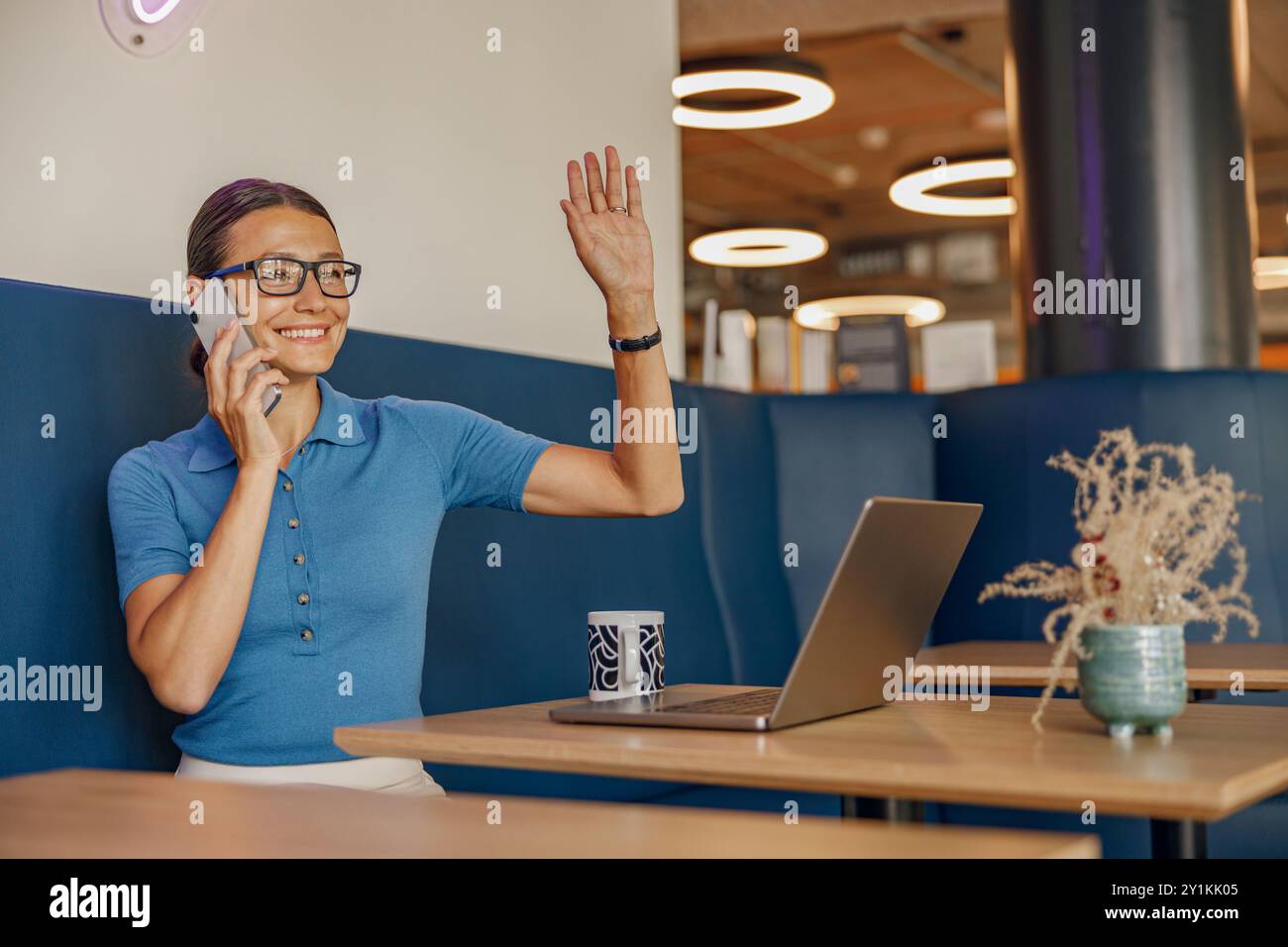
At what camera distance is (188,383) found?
6.84ft

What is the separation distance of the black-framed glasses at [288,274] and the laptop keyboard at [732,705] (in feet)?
2.31

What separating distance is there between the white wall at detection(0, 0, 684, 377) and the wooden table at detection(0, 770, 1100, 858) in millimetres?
1427

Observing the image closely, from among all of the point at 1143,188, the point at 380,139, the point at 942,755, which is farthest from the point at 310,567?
the point at 1143,188

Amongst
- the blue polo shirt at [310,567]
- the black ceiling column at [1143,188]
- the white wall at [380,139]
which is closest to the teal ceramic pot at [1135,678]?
the blue polo shirt at [310,567]

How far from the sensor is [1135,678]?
1264 millimetres

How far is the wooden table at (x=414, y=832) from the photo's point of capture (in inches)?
33.1

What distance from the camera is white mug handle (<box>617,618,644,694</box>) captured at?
1.61m

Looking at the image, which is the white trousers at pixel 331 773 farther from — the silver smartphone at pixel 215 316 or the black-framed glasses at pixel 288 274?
the black-framed glasses at pixel 288 274

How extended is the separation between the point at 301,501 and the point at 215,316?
255 millimetres

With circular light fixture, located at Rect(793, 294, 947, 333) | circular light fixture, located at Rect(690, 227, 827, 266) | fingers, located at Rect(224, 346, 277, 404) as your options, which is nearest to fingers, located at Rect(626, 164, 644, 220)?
fingers, located at Rect(224, 346, 277, 404)

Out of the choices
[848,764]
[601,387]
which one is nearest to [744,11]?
[601,387]
